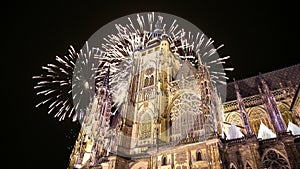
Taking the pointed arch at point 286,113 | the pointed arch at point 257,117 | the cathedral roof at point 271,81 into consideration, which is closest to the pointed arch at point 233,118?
the pointed arch at point 257,117

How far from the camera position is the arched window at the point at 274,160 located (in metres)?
18.1

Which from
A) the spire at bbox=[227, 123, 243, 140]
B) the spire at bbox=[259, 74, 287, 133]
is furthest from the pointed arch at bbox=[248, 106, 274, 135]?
the spire at bbox=[259, 74, 287, 133]

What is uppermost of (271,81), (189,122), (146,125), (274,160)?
(271,81)

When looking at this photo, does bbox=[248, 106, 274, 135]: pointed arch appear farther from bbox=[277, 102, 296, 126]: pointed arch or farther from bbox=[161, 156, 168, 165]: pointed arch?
bbox=[161, 156, 168, 165]: pointed arch

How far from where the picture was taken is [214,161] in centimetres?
1892

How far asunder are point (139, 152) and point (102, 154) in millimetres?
5420

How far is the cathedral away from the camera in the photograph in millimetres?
19562

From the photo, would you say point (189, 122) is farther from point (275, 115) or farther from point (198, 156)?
point (275, 115)

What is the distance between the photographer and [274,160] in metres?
18.6

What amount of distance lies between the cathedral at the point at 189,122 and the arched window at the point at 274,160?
75mm

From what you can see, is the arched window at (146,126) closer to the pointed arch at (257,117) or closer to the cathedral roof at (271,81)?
the cathedral roof at (271,81)

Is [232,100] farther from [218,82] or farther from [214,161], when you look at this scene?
[214,161]

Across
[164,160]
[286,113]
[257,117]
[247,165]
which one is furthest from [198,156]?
[286,113]

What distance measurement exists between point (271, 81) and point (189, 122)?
50.3ft
